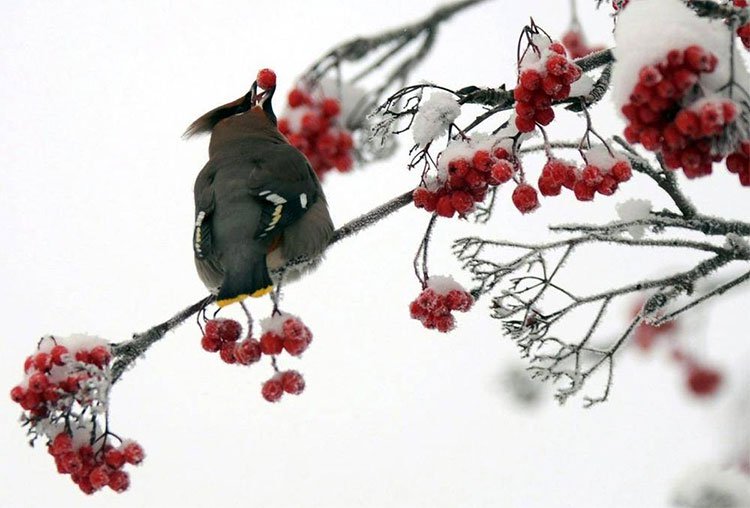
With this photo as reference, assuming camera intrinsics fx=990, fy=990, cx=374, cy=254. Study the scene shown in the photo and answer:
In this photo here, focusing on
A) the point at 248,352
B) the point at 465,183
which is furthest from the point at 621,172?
the point at 248,352

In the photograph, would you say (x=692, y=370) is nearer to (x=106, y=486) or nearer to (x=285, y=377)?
(x=285, y=377)

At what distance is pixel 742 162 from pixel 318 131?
216 centimetres

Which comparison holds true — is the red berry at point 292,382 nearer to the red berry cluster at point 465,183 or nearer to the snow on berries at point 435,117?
the red berry cluster at point 465,183

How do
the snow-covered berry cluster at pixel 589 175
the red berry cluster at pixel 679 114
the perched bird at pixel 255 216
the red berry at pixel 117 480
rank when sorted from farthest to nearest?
the perched bird at pixel 255 216 → the red berry at pixel 117 480 → the snow-covered berry cluster at pixel 589 175 → the red berry cluster at pixel 679 114

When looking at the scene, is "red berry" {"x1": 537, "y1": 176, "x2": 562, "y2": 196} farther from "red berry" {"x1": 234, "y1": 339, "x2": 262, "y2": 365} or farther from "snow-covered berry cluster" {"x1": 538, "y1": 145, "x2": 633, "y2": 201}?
"red berry" {"x1": 234, "y1": 339, "x2": 262, "y2": 365}

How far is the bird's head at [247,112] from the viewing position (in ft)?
12.4

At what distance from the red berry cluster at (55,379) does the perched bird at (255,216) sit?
19.1 inches

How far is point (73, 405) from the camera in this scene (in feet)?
7.52

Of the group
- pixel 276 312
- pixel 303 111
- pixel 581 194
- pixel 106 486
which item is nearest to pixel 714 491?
pixel 581 194

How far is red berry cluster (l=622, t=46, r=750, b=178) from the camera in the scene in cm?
156

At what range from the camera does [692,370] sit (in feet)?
12.1

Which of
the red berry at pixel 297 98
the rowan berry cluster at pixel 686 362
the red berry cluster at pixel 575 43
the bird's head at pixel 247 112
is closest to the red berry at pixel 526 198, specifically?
the rowan berry cluster at pixel 686 362

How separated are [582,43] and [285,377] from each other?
2.38 meters

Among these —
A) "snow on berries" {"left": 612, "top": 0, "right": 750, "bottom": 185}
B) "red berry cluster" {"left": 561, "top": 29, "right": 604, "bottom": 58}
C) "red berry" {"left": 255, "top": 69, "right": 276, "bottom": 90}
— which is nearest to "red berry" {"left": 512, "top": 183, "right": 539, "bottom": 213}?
"snow on berries" {"left": 612, "top": 0, "right": 750, "bottom": 185}
